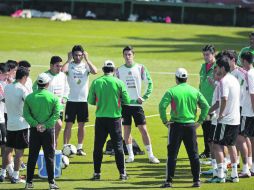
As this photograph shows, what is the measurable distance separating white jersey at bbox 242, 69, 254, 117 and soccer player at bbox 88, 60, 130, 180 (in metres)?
2.57

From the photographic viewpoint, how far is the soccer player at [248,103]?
19062 millimetres

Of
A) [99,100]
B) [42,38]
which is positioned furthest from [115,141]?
[42,38]

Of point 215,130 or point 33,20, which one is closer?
point 215,130

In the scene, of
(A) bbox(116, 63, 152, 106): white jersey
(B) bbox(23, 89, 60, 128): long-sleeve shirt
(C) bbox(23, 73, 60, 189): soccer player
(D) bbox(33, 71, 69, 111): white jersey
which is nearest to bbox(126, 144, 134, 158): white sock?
(A) bbox(116, 63, 152, 106): white jersey

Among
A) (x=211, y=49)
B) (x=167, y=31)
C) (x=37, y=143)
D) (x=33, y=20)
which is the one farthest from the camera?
(x=33, y=20)

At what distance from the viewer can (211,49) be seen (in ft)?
67.6

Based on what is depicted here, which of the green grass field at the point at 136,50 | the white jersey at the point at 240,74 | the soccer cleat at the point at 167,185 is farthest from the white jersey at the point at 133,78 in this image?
the soccer cleat at the point at 167,185

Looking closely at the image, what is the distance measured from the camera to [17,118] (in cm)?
1839

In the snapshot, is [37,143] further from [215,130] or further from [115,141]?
[215,130]

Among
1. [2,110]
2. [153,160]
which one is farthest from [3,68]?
[153,160]

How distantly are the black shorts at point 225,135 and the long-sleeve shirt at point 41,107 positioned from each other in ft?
10.9

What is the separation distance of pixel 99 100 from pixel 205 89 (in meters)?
3.00

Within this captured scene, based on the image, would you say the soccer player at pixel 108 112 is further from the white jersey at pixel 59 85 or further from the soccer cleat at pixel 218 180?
the white jersey at pixel 59 85

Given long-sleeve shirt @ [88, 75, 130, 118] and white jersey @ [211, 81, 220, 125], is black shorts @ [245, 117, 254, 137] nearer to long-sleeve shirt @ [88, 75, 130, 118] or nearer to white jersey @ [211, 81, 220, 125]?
white jersey @ [211, 81, 220, 125]
